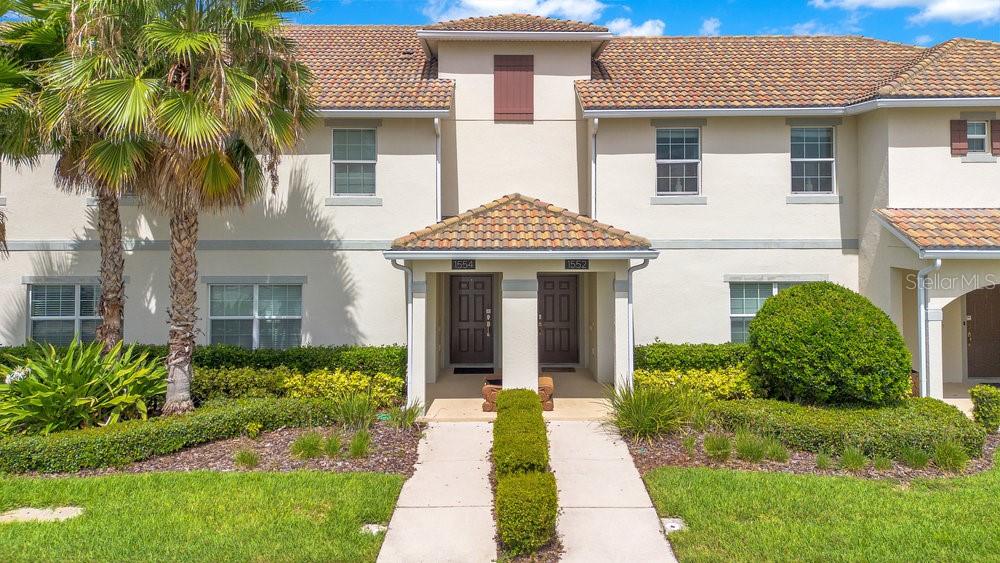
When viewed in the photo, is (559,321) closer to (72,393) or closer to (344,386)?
(344,386)

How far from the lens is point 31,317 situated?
14336 millimetres

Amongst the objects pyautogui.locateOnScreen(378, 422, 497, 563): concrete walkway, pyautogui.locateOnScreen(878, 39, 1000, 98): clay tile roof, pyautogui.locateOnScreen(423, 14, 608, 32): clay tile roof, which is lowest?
pyautogui.locateOnScreen(378, 422, 497, 563): concrete walkway

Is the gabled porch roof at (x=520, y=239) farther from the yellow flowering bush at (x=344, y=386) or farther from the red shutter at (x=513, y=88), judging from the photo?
the red shutter at (x=513, y=88)

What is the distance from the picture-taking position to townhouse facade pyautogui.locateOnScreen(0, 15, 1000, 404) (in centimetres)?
1367

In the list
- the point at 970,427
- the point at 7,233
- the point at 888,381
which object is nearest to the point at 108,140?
the point at 7,233

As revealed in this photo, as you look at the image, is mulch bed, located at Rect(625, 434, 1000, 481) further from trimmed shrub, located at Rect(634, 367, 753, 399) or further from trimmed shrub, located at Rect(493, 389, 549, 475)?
trimmed shrub, located at Rect(634, 367, 753, 399)

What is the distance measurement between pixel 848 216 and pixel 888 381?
5.25m

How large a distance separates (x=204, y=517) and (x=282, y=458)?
2.12 m

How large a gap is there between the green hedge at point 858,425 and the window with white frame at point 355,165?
8729mm

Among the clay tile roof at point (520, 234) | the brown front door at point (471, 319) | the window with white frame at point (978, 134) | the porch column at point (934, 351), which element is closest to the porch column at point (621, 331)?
the clay tile roof at point (520, 234)

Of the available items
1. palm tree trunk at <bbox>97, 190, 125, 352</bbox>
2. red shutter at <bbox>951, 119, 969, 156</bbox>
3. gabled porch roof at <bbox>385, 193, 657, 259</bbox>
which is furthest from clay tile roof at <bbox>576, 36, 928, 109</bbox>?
palm tree trunk at <bbox>97, 190, 125, 352</bbox>

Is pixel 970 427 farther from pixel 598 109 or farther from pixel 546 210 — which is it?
pixel 598 109

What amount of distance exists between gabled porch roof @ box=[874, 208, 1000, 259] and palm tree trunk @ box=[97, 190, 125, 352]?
49.0 feet

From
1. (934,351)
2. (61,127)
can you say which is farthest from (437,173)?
(934,351)
